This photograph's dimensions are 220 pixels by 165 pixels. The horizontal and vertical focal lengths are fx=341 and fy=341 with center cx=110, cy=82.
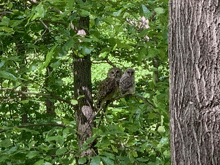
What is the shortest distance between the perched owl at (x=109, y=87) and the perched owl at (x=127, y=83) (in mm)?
163

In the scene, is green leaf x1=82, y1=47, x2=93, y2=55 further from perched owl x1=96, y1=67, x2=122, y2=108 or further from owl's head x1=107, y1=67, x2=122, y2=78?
owl's head x1=107, y1=67, x2=122, y2=78

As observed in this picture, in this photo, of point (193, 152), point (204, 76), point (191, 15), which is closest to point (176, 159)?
point (193, 152)

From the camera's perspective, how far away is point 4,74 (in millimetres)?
2721

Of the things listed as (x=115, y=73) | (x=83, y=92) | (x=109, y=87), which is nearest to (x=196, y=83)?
(x=83, y=92)

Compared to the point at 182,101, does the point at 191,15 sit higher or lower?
higher

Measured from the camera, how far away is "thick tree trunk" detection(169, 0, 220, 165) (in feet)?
5.57

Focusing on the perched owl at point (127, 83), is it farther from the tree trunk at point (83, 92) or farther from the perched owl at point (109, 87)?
the tree trunk at point (83, 92)

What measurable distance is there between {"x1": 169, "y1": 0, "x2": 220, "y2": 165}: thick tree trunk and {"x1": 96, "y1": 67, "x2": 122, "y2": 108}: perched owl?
2.81m

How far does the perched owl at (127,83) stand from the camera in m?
4.81

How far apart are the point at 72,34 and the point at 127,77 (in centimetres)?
206

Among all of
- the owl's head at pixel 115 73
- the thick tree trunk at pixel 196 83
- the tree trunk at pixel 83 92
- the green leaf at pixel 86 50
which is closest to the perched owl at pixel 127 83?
the owl's head at pixel 115 73

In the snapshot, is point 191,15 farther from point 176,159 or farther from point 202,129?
point 176,159

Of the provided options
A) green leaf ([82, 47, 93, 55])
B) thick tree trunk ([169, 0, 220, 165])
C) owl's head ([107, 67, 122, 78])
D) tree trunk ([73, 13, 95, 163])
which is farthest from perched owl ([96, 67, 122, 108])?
thick tree trunk ([169, 0, 220, 165])

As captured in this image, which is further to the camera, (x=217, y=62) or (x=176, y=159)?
(x=176, y=159)
